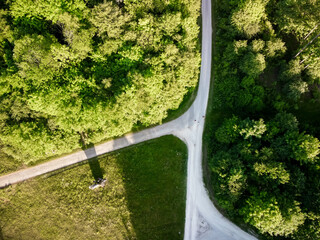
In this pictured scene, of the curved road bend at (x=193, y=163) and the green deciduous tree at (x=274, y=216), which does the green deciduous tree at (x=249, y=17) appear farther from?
the green deciduous tree at (x=274, y=216)

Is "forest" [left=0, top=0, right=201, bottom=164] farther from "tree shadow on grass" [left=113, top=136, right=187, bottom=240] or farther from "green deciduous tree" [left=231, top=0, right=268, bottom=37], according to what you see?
"tree shadow on grass" [left=113, top=136, right=187, bottom=240]

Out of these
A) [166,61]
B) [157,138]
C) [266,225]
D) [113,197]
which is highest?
[166,61]

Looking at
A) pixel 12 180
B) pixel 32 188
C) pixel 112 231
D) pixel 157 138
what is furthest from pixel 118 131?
pixel 12 180

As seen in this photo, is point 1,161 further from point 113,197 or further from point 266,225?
point 266,225

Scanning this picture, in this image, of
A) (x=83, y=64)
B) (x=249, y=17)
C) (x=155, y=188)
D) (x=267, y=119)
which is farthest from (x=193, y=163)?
(x=249, y=17)

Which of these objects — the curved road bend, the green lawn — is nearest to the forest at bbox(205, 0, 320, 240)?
the curved road bend

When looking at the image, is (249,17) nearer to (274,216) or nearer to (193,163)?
(193,163)
